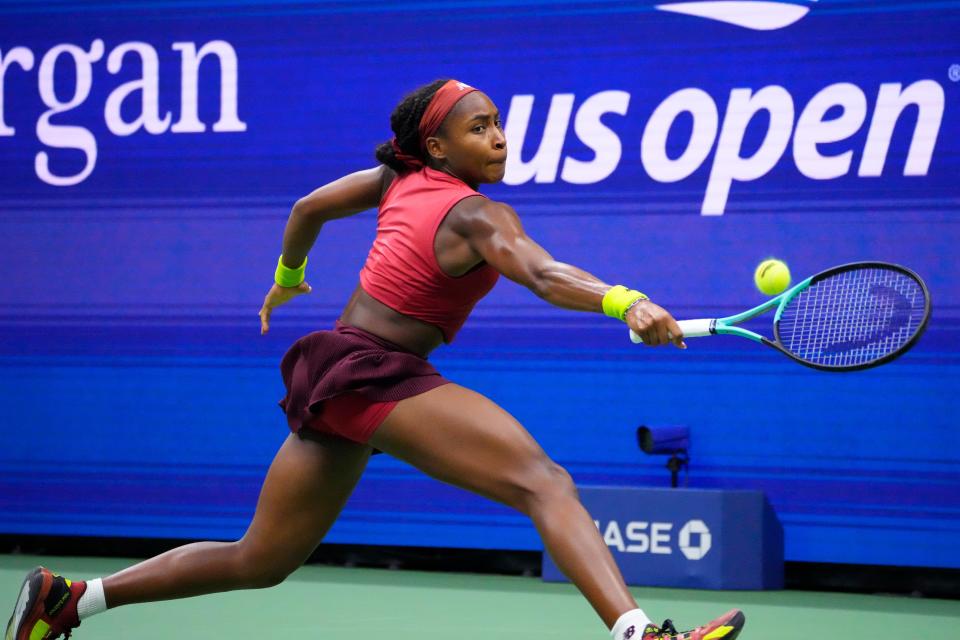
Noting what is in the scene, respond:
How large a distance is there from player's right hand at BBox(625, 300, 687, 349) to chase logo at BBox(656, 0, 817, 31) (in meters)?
3.51

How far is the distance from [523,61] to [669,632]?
390 cm

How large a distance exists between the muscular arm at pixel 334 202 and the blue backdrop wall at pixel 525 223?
252 centimetres

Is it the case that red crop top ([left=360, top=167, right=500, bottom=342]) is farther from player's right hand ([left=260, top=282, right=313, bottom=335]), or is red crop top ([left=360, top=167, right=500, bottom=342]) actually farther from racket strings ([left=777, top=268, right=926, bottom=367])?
racket strings ([left=777, top=268, right=926, bottom=367])

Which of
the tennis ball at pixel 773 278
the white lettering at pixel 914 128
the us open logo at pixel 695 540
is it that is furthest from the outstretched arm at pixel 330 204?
the white lettering at pixel 914 128

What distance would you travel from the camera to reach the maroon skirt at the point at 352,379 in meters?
3.29

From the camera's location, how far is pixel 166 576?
141 inches

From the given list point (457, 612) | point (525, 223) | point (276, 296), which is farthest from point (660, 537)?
point (276, 296)

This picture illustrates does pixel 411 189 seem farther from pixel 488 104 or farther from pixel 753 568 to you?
pixel 753 568

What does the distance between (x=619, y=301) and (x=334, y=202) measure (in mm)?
1157

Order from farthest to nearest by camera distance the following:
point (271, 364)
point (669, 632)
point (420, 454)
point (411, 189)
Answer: point (271, 364) < point (411, 189) < point (420, 454) < point (669, 632)

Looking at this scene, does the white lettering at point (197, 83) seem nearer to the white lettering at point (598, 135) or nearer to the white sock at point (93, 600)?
the white lettering at point (598, 135)

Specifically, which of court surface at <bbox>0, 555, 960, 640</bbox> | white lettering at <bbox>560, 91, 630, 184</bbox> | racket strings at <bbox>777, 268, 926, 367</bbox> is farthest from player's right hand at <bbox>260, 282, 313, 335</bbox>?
white lettering at <bbox>560, 91, 630, 184</bbox>

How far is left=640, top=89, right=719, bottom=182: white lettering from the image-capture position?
612 centimetres

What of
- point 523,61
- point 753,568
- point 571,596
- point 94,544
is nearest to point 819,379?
point 753,568
